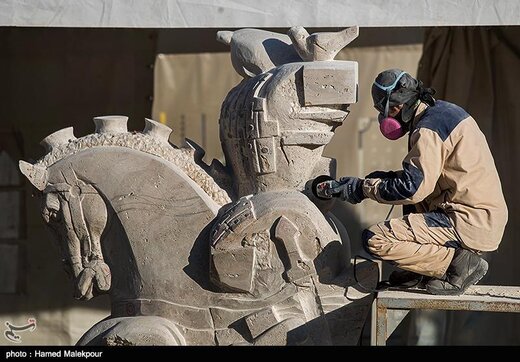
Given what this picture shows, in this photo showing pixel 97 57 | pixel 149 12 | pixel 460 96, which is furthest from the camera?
pixel 97 57

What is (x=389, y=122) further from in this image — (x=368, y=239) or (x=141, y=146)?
(x=141, y=146)

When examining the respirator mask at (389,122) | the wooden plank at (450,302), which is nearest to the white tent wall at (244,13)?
the respirator mask at (389,122)

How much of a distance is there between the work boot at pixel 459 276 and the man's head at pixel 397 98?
0.54 metres

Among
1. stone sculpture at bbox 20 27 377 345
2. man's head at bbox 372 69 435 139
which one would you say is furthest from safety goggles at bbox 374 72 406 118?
stone sculpture at bbox 20 27 377 345

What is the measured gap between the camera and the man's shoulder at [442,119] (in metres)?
3.69

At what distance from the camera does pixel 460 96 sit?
5.53m

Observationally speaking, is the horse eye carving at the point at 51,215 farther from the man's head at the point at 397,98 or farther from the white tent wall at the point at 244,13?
the man's head at the point at 397,98

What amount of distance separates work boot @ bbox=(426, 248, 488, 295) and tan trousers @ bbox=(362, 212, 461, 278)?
0.04 metres

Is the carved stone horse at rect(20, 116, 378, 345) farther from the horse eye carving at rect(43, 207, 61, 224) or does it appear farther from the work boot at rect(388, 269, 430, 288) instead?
the work boot at rect(388, 269, 430, 288)

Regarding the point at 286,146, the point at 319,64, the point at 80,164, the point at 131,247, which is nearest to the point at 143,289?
the point at 131,247

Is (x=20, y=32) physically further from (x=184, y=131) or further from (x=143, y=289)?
(x=143, y=289)

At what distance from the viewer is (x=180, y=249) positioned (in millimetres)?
3934

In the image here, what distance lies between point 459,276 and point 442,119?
2.06ft

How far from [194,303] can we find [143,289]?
0.22 metres
